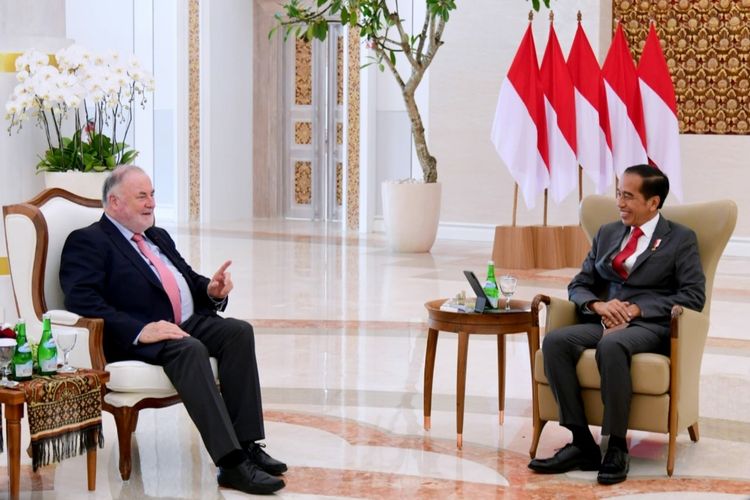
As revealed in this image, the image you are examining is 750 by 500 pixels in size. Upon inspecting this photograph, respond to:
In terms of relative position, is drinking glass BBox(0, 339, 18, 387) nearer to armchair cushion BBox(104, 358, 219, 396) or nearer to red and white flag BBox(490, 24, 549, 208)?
armchair cushion BBox(104, 358, 219, 396)

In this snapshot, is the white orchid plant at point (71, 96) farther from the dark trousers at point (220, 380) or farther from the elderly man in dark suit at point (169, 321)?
the dark trousers at point (220, 380)

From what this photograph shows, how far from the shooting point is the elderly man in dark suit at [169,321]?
4184mm

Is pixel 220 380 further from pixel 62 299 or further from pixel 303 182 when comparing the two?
pixel 303 182

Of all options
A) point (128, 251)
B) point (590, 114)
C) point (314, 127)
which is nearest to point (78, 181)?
point (128, 251)

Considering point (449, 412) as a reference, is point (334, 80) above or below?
above

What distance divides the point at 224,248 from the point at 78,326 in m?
7.54

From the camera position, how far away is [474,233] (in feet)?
42.7

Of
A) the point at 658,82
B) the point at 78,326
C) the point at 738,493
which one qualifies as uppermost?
the point at 658,82

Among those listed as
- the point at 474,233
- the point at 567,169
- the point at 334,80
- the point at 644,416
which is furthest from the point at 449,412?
the point at 334,80

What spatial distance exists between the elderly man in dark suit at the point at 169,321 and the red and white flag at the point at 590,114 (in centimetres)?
625

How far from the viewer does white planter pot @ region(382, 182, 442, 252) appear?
11.5m

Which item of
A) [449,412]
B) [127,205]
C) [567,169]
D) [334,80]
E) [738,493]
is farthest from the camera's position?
[334,80]

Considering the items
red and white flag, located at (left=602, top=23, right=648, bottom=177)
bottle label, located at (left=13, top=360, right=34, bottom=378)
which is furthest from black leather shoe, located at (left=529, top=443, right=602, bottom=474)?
red and white flag, located at (left=602, top=23, right=648, bottom=177)

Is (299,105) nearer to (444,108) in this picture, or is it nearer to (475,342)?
(444,108)
